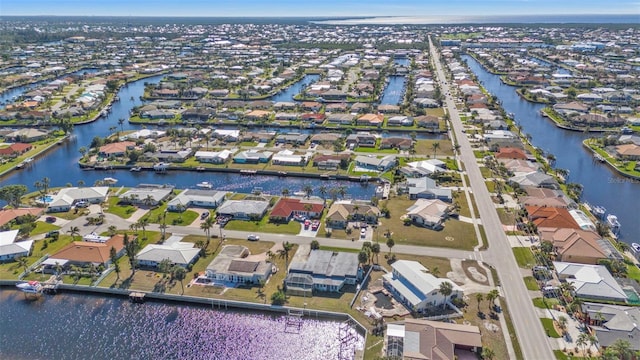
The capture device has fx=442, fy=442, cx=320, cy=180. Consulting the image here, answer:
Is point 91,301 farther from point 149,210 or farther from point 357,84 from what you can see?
point 357,84

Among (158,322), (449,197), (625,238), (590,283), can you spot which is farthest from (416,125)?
(158,322)

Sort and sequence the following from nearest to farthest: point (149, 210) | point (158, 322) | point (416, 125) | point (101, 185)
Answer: point (158, 322) → point (149, 210) → point (101, 185) → point (416, 125)

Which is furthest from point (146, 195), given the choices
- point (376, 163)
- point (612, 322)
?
point (612, 322)

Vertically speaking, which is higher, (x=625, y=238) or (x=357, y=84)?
(x=357, y=84)

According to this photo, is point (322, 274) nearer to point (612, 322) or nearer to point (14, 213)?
point (612, 322)

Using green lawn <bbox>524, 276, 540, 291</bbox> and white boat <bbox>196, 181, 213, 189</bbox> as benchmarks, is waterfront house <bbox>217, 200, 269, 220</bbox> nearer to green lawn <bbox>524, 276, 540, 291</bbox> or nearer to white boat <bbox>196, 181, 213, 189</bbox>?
white boat <bbox>196, 181, 213, 189</bbox>

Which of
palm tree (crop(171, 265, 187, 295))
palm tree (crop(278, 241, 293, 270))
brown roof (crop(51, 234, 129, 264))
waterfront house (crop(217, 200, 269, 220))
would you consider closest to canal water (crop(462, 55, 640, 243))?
palm tree (crop(278, 241, 293, 270))
